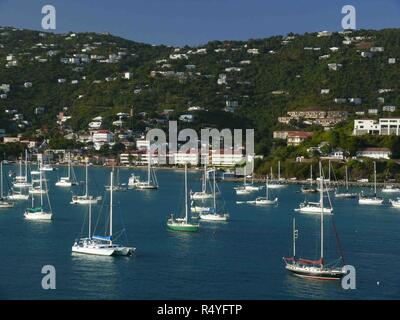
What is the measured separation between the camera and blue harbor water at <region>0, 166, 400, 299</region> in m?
16.7

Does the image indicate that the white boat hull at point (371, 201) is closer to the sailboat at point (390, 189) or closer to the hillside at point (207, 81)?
the sailboat at point (390, 189)

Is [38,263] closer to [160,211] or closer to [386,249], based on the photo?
[386,249]

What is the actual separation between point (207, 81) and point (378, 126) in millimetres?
30830

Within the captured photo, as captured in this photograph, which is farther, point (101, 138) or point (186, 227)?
point (101, 138)

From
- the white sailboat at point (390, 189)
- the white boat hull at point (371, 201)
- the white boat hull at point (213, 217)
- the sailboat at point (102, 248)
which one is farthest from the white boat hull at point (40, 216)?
the white sailboat at point (390, 189)

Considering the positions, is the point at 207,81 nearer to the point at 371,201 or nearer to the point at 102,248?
the point at 371,201

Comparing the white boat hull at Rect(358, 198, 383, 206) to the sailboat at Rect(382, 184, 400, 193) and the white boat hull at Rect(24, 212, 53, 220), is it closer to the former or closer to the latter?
the sailboat at Rect(382, 184, 400, 193)

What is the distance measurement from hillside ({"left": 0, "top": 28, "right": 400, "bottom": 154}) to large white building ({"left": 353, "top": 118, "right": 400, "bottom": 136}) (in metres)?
5.80

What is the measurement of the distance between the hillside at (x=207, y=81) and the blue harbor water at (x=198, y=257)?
30.3 m

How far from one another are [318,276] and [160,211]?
13503 mm

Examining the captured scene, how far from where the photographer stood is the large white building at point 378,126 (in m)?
55.2

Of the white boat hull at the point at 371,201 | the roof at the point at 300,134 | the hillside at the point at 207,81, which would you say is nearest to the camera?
the white boat hull at the point at 371,201

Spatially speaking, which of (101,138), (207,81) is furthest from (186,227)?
(207,81)

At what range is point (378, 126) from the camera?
182ft
